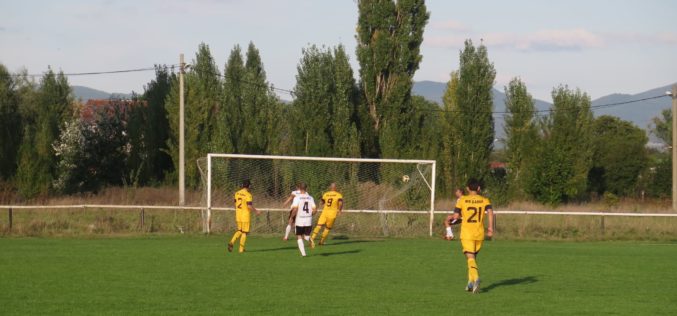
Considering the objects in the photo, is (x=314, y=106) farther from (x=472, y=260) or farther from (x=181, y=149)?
(x=472, y=260)

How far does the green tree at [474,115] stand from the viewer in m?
50.2

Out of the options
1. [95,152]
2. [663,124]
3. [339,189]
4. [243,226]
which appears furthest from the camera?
[663,124]

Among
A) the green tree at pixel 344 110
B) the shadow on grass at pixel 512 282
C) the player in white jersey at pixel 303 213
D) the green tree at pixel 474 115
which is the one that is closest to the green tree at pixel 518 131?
the green tree at pixel 474 115

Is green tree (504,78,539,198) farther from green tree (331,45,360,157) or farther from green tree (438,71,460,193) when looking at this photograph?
green tree (331,45,360,157)

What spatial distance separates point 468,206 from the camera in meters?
15.3

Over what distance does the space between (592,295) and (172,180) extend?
119 feet

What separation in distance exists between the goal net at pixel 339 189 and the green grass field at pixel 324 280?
4558 mm

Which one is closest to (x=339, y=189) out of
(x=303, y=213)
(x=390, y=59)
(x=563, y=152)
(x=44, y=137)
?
(x=303, y=213)

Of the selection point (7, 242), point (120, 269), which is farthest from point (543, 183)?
point (120, 269)

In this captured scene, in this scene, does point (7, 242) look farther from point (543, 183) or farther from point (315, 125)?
point (543, 183)

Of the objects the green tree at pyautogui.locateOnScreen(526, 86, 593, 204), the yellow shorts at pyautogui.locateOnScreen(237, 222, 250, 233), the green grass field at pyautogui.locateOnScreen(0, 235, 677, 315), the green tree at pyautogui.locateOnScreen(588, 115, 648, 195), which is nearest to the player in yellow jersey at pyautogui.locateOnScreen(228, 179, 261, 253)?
the yellow shorts at pyautogui.locateOnScreen(237, 222, 250, 233)

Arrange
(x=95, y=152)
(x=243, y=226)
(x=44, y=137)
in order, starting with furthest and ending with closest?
(x=95, y=152)
(x=44, y=137)
(x=243, y=226)

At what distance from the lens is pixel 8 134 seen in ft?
164

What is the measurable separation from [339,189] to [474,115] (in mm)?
20327
